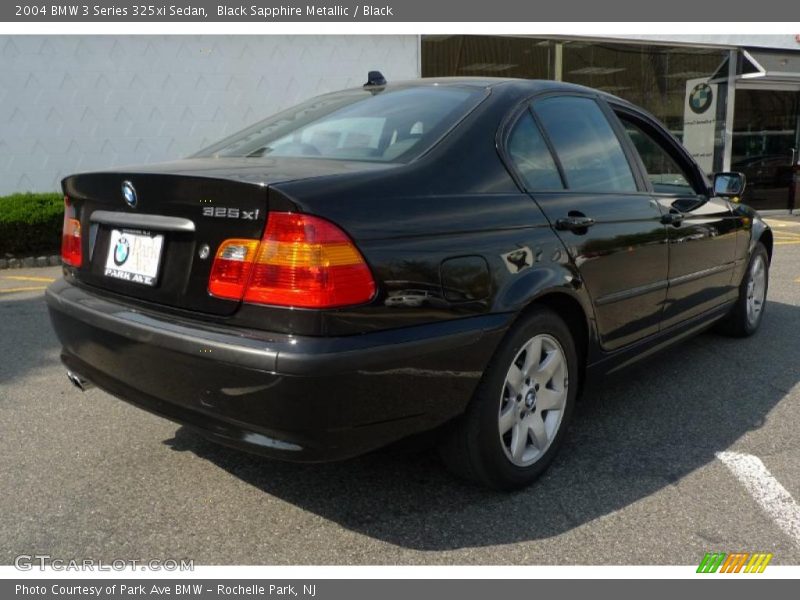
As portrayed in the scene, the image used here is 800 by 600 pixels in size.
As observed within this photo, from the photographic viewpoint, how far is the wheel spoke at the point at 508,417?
2674 mm

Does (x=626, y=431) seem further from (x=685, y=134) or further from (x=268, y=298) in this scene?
(x=685, y=134)

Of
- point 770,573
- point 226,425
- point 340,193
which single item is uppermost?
point 340,193

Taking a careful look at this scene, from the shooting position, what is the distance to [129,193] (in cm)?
251

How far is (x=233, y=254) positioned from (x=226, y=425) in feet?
1.76

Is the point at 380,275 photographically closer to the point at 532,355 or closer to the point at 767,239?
the point at 532,355

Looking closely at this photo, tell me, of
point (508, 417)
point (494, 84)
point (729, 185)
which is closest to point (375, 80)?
point (494, 84)

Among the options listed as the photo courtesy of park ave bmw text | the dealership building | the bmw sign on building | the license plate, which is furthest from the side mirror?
the bmw sign on building

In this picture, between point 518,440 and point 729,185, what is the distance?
8.30 feet

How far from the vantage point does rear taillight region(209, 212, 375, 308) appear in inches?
82.2

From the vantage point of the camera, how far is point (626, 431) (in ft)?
11.1

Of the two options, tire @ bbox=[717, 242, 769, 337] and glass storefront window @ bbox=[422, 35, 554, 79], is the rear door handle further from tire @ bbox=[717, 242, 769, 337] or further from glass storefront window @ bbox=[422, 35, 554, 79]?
glass storefront window @ bbox=[422, 35, 554, 79]

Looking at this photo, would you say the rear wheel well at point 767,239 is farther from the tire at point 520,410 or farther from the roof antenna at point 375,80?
the roof antenna at point 375,80

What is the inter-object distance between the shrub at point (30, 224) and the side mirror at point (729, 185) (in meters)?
7.28
